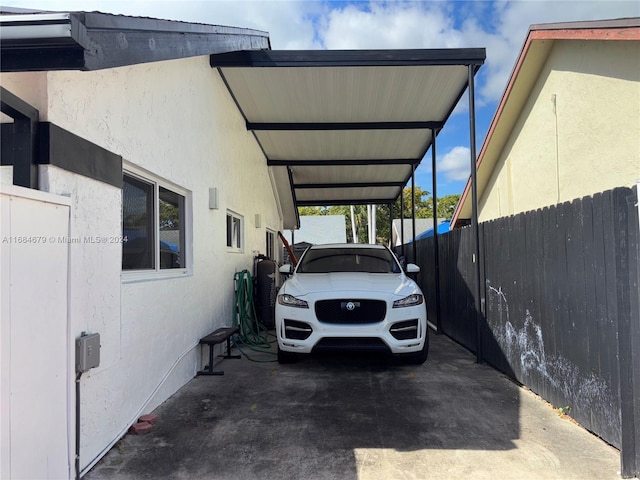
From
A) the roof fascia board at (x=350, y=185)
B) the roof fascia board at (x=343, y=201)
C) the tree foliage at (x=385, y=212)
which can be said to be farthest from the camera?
the tree foliage at (x=385, y=212)

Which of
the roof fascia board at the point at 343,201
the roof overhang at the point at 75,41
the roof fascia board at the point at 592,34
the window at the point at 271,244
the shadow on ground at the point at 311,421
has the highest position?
the roof fascia board at the point at 592,34

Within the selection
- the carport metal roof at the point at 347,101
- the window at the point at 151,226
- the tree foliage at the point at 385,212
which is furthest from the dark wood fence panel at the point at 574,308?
the tree foliage at the point at 385,212

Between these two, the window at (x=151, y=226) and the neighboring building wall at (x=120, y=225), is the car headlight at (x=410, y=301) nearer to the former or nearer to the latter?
the neighboring building wall at (x=120, y=225)

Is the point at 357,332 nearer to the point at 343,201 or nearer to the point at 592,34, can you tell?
the point at 592,34

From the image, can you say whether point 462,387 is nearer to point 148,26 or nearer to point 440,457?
point 440,457

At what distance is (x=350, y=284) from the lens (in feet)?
17.9

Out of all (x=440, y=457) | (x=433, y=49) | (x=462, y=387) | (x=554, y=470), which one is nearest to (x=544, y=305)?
(x=462, y=387)

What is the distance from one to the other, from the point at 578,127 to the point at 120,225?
796cm

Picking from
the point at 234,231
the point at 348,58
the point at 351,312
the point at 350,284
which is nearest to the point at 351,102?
the point at 348,58

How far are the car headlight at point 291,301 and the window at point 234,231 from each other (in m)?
2.44

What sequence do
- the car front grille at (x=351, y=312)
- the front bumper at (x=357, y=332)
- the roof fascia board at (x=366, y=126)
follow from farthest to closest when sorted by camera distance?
the roof fascia board at (x=366, y=126) → the car front grille at (x=351, y=312) → the front bumper at (x=357, y=332)

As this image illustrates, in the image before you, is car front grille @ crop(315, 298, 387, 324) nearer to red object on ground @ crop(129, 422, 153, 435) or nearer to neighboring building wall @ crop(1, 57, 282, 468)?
neighboring building wall @ crop(1, 57, 282, 468)

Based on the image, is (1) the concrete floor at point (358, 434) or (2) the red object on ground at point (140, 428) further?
(2) the red object on ground at point (140, 428)

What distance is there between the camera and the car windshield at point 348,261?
257 inches
